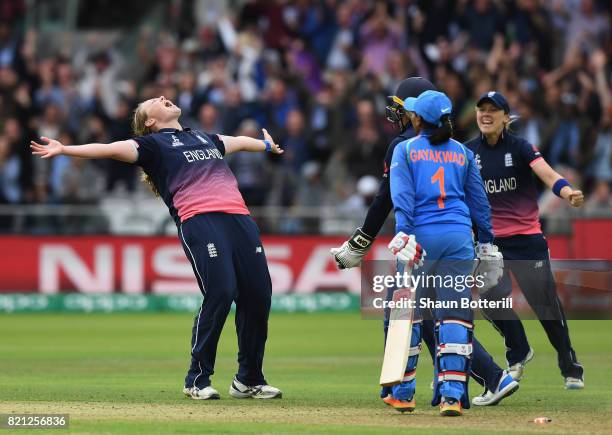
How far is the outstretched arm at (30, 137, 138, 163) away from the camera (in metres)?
10.5

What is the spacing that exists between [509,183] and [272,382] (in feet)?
9.80

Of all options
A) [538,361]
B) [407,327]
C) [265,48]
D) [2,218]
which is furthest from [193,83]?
[407,327]

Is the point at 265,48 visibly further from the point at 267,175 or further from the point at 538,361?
the point at 538,361

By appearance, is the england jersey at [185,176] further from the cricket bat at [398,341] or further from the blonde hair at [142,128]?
the cricket bat at [398,341]

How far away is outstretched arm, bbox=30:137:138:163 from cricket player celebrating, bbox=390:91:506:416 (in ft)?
7.77

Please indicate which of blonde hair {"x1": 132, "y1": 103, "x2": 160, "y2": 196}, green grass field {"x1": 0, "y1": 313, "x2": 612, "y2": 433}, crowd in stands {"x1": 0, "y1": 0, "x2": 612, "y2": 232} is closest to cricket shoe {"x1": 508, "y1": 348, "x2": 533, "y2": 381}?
green grass field {"x1": 0, "y1": 313, "x2": 612, "y2": 433}

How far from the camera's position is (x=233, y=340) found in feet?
60.3

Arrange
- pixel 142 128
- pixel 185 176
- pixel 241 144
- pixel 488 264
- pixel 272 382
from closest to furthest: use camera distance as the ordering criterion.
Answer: pixel 488 264, pixel 185 176, pixel 142 128, pixel 241 144, pixel 272 382

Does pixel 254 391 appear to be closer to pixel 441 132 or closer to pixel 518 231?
pixel 441 132

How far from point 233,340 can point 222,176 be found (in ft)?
23.6

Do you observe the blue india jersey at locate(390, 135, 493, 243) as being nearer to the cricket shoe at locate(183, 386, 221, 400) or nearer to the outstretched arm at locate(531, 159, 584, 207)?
the outstretched arm at locate(531, 159, 584, 207)

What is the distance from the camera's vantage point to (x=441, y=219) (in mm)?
10047

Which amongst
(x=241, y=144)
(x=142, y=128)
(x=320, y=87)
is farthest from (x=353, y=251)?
(x=320, y=87)

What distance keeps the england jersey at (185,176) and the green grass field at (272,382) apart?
5.39 feet
